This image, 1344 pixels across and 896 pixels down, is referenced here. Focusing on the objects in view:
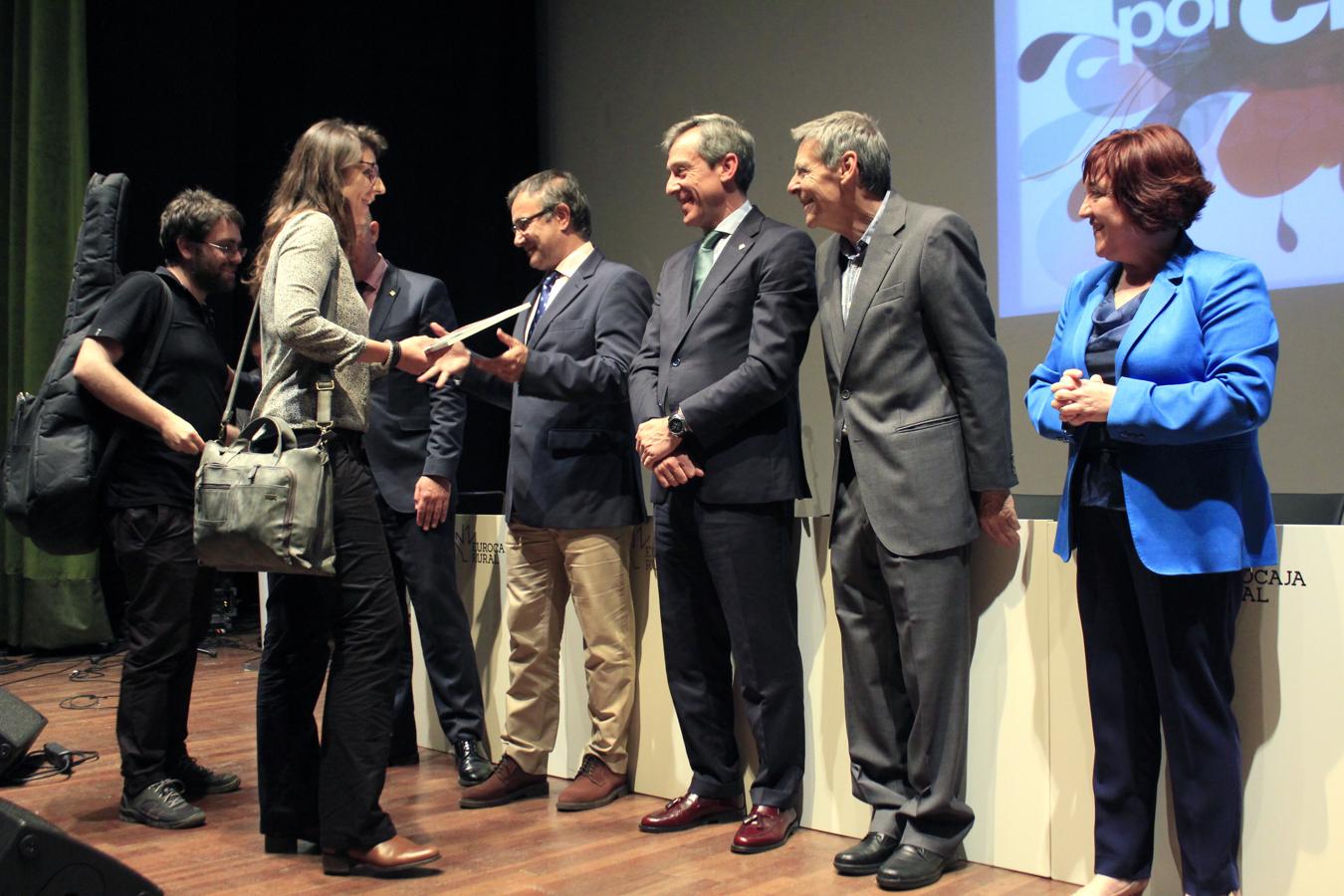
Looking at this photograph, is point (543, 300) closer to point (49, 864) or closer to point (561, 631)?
point (561, 631)

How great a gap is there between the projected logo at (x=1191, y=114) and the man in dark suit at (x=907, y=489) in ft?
7.31

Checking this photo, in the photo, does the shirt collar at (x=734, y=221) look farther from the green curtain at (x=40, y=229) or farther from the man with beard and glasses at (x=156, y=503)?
the green curtain at (x=40, y=229)

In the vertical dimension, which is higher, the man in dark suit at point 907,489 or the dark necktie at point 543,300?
the dark necktie at point 543,300

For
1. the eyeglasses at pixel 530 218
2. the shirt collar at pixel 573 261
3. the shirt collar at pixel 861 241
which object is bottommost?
the shirt collar at pixel 861 241

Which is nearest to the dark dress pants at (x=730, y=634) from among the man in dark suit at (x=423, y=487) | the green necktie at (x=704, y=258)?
the green necktie at (x=704, y=258)

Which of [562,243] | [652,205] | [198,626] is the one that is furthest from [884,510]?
[652,205]

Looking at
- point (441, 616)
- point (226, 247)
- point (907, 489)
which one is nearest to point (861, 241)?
point (907, 489)

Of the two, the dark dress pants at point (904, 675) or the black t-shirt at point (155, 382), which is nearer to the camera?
the dark dress pants at point (904, 675)

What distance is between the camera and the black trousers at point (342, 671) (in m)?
2.43

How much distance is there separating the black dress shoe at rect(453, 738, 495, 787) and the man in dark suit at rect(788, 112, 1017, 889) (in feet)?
3.58

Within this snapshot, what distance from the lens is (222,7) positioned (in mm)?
6027

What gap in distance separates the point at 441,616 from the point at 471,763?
15.7 inches

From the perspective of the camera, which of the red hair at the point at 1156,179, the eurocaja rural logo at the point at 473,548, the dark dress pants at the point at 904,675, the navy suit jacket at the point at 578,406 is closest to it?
the red hair at the point at 1156,179

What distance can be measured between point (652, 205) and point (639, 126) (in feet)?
1.44
